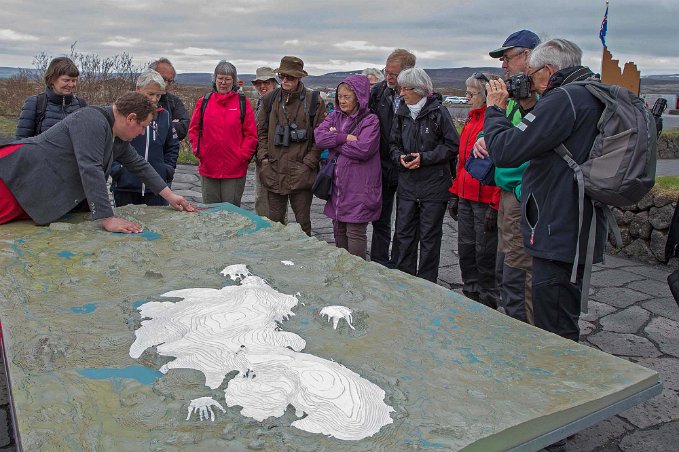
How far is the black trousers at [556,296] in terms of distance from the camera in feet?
8.94

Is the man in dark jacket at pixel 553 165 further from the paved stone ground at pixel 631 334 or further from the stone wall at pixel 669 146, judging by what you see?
the stone wall at pixel 669 146

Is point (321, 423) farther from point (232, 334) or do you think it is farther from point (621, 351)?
point (621, 351)

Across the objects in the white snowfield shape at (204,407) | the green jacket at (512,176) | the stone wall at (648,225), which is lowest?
the stone wall at (648,225)

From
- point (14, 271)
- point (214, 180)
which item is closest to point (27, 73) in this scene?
point (214, 180)

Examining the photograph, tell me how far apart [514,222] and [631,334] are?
1.45 metres

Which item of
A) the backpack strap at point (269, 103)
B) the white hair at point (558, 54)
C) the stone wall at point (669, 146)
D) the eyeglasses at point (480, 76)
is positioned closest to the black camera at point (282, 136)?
the backpack strap at point (269, 103)

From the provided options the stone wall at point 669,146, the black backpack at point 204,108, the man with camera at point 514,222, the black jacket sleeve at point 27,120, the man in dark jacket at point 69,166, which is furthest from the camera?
the stone wall at point 669,146

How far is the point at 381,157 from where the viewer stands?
4.81 meters

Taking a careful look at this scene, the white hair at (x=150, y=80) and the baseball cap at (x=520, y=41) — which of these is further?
the white hair at (x=150, y=80)

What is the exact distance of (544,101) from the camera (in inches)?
102

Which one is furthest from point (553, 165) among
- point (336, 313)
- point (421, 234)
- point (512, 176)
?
point (421, 234)

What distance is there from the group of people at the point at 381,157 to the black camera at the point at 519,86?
6 cm

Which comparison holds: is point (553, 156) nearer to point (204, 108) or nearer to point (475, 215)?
point (475, 215)

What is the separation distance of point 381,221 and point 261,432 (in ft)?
11.5
